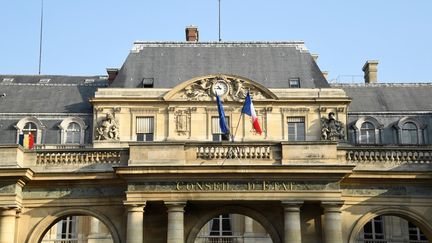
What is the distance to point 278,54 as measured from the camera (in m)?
41.0

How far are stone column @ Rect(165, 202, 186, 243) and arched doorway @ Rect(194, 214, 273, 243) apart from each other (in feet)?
41.7

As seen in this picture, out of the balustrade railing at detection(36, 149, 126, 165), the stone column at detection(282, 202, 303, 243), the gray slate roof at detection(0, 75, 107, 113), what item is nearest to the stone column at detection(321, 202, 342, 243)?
the stone column at detection(282, 202, 303, 243)

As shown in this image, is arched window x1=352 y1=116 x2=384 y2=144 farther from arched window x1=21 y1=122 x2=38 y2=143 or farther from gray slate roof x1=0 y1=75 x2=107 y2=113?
arched window x1=21 y1=122 x2=38 y2=143

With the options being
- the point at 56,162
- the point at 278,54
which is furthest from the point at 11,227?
the point at 278,54

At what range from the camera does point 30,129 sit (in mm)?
38500

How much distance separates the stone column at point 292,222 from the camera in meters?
25.5

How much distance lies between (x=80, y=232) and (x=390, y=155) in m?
18.7

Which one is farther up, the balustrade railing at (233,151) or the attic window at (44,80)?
the attic window at (44,80)

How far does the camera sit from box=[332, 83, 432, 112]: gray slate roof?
4031cm

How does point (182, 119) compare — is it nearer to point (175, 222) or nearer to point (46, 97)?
point (46, 97)

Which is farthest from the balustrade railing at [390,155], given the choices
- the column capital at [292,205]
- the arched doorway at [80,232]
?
the arched doorway at [80,232]

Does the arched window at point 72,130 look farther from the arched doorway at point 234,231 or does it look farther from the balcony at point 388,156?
the balcony at point 388,156

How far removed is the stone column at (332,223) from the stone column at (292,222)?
0.89m

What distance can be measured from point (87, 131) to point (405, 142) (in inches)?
628
